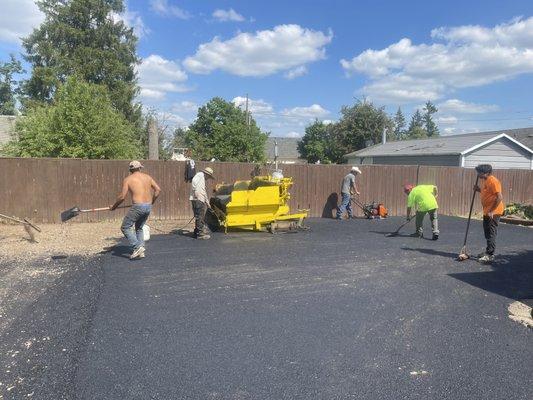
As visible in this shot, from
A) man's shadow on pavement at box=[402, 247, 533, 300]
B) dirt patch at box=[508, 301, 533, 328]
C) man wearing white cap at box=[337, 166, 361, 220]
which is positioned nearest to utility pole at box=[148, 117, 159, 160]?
man wearing white cap at box=[337, 166, 361, 220]

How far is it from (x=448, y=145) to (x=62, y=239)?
2134 cm

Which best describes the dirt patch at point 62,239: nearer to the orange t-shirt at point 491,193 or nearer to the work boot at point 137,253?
the work boot at point 137,253

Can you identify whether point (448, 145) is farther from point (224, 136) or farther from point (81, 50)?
point (81, 50)

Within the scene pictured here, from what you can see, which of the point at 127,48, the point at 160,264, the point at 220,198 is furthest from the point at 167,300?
the point at 127,48

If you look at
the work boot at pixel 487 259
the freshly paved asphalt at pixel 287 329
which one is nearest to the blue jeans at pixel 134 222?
the freshly paved asphalt at pixel 287 329

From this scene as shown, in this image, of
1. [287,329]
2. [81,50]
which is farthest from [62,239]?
[81,50]

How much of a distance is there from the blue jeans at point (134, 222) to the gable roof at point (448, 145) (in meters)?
18.4

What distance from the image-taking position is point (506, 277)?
7.04 meters

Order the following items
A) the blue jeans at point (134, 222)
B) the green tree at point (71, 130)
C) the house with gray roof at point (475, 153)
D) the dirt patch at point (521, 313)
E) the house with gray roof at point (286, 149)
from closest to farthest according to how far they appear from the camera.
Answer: the dirt patch at point (521, 313)
the blue jeans at point (134, 222)
the green tree at point (71, 130)
the house with gray roof at point (475, 153)
the house with gray roof at point (286, 149)

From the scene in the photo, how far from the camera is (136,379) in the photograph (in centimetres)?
359

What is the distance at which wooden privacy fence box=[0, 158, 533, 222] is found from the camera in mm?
11586

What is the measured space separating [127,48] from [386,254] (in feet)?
99.8

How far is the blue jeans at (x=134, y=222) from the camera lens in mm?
7508

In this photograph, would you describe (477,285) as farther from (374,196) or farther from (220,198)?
(374,196)
